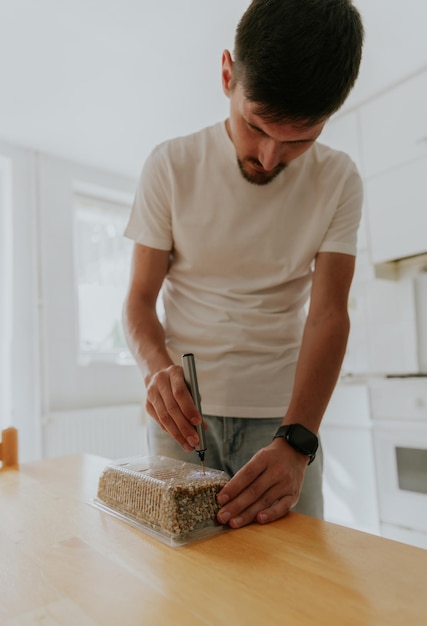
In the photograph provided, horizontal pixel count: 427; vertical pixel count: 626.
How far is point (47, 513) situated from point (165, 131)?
2632mm

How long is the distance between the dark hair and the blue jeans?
535 mm

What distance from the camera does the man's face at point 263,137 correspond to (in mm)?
762

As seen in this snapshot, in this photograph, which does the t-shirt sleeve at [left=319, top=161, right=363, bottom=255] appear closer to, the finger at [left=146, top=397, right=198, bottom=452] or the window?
the finger at [left=146, top=397, right=198, bottom=452]

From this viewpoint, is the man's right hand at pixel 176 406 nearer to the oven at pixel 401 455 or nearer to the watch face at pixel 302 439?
the watch face at pixel 302 439

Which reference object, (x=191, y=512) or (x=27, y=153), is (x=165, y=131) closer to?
(x=27, y=153)

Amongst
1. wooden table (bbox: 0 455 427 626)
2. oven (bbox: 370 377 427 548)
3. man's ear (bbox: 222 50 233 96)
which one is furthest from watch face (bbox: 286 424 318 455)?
oven (bbox: 370 377 427 548)

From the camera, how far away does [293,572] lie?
495mm

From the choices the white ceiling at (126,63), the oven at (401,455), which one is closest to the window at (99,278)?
the white ceiling at (126,63)

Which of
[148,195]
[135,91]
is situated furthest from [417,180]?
[148,195]

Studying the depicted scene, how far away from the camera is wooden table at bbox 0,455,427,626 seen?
0.42m

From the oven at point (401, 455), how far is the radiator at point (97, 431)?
5.12ft

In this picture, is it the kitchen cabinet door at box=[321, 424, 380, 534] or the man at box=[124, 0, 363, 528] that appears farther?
the kitchen cabinet door at box=[321, 424, 380, 534]

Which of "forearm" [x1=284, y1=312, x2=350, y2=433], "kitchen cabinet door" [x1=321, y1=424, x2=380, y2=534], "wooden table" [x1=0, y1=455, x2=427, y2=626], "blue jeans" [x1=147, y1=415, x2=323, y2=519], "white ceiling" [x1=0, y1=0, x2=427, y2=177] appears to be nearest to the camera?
"wooden table" [x1=0, y1=455, x2=427, y2=626]

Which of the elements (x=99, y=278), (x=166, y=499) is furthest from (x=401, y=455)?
(x=99, y=278)
